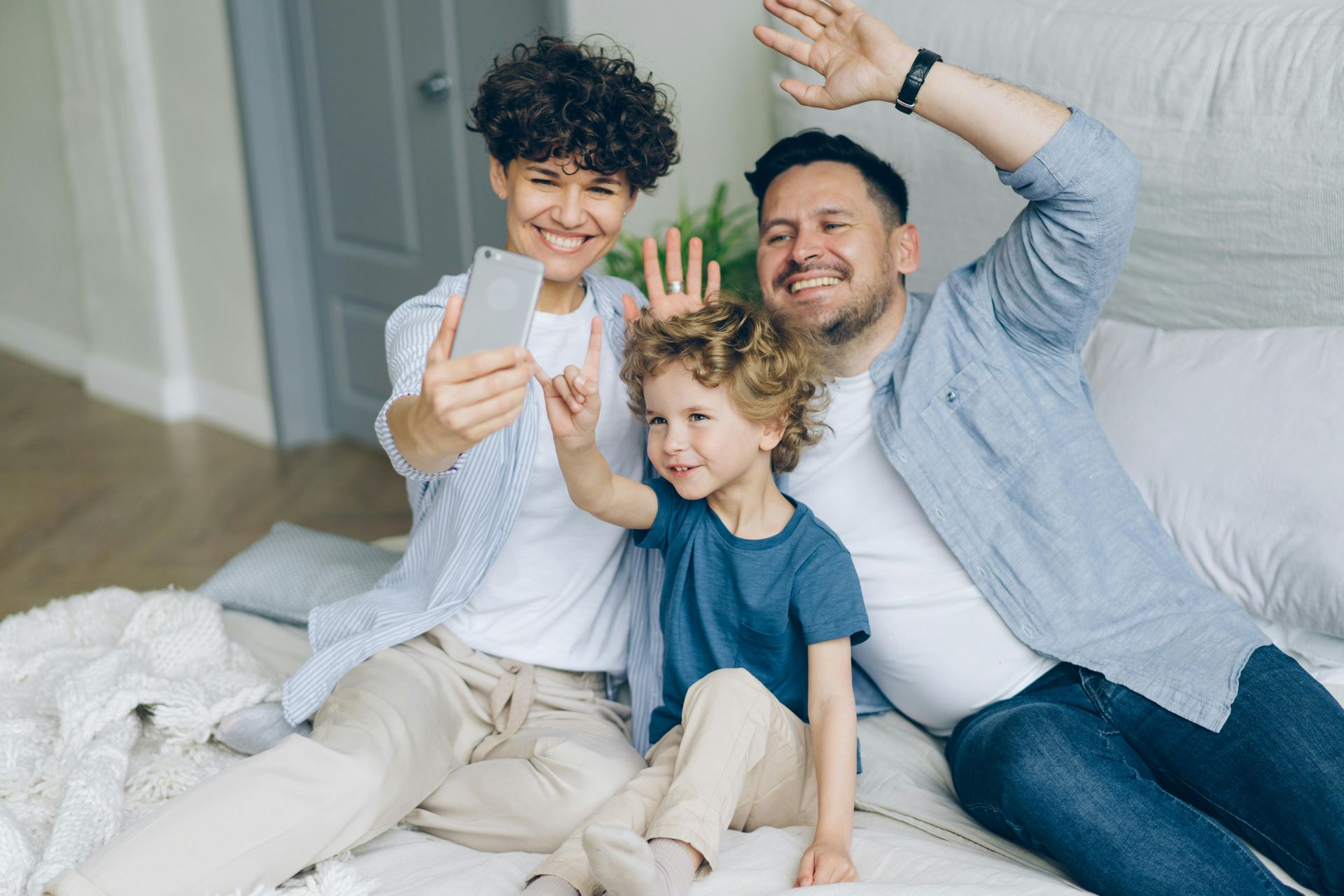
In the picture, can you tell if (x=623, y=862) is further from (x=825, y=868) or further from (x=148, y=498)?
(x=148, y=498)

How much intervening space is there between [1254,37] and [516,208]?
1071mm

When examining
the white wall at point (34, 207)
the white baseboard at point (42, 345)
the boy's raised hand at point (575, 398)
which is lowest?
the white baseboard at point (42, 345)

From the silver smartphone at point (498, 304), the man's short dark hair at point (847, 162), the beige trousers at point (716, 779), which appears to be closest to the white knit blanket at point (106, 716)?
the beige trousers at point (716, 779)

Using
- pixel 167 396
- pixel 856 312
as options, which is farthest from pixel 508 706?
pixel 167 396

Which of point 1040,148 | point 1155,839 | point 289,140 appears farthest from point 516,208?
point 289,140

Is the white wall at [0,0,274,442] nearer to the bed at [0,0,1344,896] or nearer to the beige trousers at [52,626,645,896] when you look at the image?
the bed at [0,0,1344,896]

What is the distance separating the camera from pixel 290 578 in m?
1.91

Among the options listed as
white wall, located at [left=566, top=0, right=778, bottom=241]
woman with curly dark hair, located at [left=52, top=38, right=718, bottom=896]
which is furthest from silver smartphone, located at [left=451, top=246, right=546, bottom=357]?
white wall, located at [left=566, top=0, right=778, bottom=241]

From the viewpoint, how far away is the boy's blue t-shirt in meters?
1.37

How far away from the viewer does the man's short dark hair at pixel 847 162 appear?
167 centimetres

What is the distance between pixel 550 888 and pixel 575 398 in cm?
50

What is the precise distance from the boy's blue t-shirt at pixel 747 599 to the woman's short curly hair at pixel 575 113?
42 cm

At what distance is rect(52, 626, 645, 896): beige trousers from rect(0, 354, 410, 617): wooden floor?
1.67 m

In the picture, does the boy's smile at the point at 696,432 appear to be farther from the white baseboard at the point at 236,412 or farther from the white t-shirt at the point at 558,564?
the white baseboard at the point at 236,412
